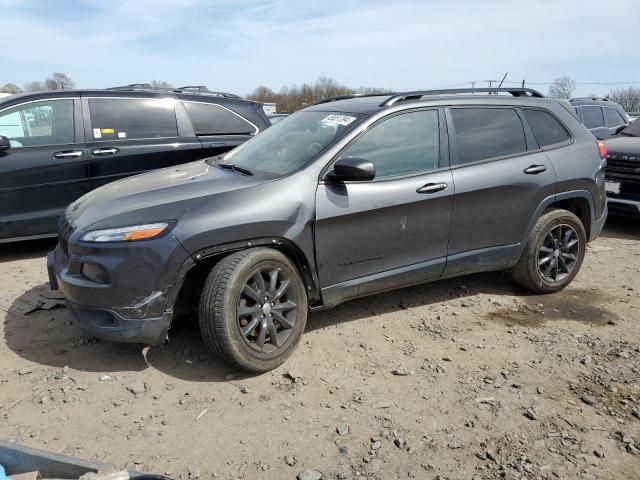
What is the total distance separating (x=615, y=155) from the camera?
7207 mm

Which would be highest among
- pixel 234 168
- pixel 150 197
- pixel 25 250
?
pixel 234 168

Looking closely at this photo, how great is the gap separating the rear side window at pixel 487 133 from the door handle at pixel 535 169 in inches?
6.7

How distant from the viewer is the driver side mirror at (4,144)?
532 centimetres

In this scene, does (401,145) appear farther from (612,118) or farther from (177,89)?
(612,118)

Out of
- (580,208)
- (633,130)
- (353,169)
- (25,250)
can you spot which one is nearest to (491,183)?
(580,208)

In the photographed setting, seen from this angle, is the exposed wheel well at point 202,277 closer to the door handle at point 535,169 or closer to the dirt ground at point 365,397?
the dirt ground at point 365,397

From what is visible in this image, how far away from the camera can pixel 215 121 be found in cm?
658

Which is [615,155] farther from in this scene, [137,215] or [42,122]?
[42,122]

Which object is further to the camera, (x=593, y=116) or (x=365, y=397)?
(x=593, y=116)

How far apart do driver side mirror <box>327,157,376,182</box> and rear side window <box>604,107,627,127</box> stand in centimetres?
943

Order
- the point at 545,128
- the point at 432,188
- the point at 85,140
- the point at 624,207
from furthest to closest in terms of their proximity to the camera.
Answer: the point at 624,207 < the point at 85,140 < the point at 545,128 < the point at 432,188

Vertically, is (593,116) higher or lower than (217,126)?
lower

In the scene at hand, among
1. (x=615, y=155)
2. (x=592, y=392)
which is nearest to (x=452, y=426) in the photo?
(x=592, y=392)

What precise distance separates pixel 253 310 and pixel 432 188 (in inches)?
64.4
